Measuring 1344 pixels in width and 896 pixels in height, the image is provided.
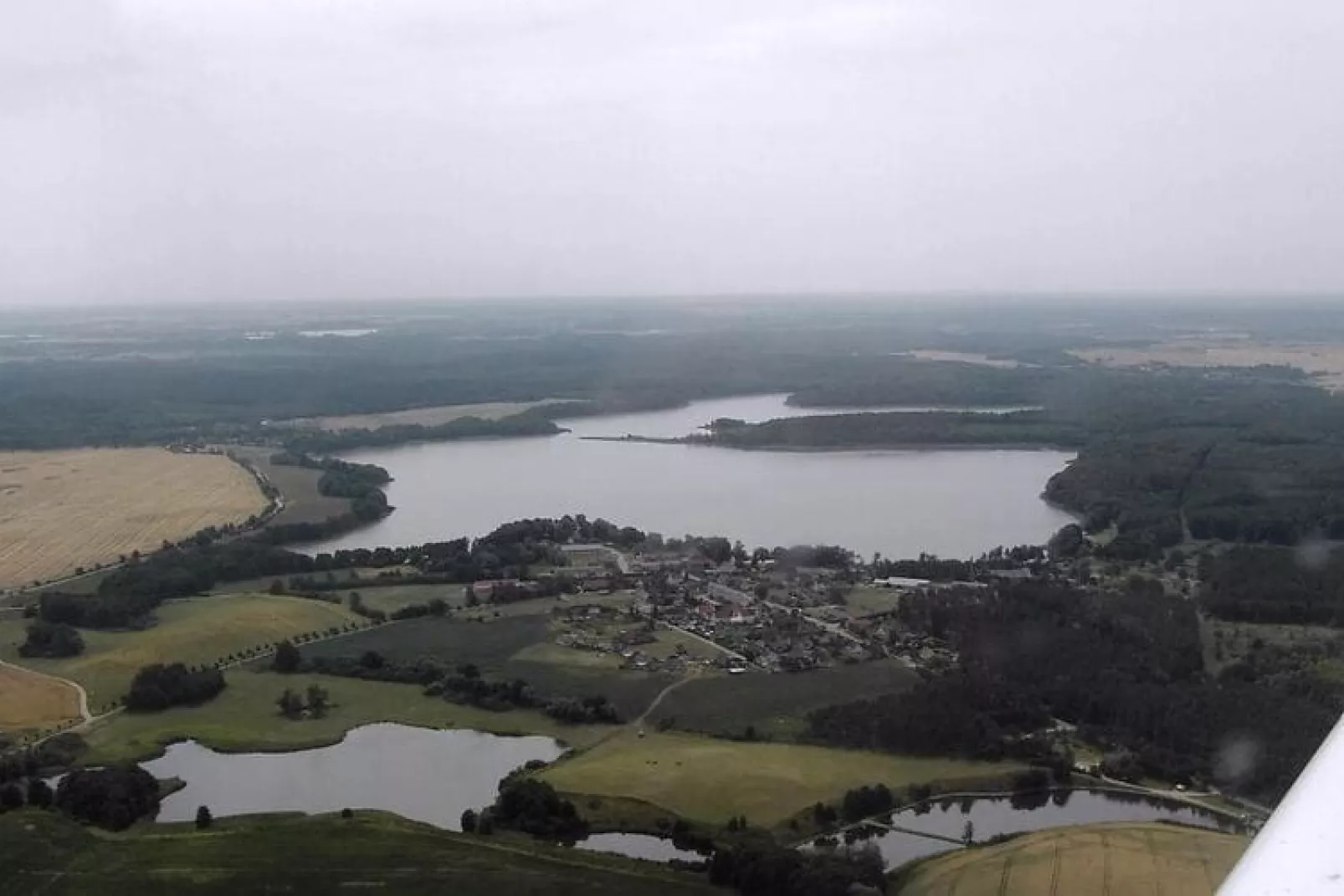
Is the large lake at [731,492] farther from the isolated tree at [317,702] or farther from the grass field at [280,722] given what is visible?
the isolated tree at [317,702]

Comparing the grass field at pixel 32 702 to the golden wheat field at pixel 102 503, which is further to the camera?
the golden wheat field at pixel 102 503

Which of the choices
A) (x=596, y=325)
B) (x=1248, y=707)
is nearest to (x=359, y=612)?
(x=1248, y=707)

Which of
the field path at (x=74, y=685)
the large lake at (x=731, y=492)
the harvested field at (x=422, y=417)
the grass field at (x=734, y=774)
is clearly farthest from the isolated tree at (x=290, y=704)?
the harvested field at (x=422, y=417)

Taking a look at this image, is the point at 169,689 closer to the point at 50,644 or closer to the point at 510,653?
the point at 50,644

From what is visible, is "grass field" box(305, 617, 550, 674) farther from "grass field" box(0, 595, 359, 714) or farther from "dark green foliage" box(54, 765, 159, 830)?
"dark green foliage" box(54, 765, 159, 830)

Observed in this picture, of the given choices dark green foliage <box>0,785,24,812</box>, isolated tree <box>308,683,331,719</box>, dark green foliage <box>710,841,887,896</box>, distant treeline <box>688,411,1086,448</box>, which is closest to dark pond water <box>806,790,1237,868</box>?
dark green foliage <box>710,841,887,896</box>

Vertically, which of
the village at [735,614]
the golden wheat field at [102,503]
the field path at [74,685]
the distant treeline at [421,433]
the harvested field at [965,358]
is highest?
the harvested field at [965,358]

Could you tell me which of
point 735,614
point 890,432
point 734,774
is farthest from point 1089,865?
point 890,432
